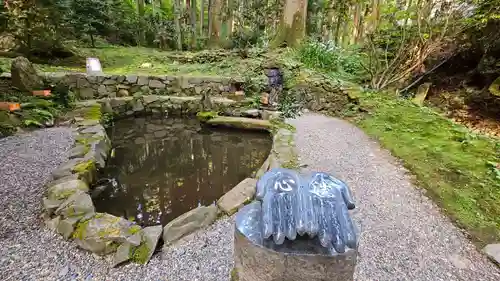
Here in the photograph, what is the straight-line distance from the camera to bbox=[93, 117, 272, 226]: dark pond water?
3.39 metres

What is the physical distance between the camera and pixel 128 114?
22.3ft

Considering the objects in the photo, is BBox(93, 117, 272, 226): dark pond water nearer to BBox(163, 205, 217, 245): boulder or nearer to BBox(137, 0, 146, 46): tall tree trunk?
BBox(163, 205, 217, 245): boulder

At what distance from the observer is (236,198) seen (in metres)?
2.98

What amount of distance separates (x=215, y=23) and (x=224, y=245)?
9756 millimetres

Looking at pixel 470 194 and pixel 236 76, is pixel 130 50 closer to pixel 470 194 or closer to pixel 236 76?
pixel 236 76

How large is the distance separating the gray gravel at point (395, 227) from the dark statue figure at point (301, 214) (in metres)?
1.09

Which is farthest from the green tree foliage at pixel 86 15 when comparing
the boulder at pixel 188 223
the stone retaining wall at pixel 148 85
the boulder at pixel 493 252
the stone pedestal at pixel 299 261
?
the boulder at pixel 493 252

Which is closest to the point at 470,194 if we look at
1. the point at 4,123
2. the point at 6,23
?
the point at 4,123

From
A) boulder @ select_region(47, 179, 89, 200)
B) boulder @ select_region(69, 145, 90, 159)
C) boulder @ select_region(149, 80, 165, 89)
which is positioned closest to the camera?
boulder @ select_region(47, 179, 89, 200)

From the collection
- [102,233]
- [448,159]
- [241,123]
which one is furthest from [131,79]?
[448,159]

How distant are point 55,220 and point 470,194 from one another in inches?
158

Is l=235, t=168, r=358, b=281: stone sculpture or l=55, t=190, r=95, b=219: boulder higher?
l=235, t=168, r=358, b=281: stone sculpture

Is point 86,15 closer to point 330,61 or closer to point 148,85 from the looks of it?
point 148,85

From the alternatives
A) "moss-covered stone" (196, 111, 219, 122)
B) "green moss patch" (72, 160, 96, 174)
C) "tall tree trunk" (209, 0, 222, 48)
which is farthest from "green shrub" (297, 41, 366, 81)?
"green moss patch" (72, 160, 96, 174)
